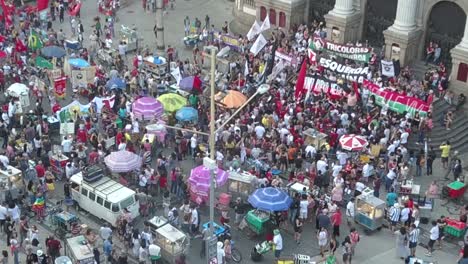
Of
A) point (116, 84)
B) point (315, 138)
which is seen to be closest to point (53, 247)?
point (315, 138)

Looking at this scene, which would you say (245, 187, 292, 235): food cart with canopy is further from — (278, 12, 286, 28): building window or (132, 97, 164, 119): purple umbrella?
(278, 12, 286, 28): building window

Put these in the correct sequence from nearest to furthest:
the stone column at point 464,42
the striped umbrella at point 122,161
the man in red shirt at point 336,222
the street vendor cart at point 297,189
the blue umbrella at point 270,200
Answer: the blue umbrella at point 270,200, the man in red shirt at point 336,222, the street vendor cart at point 297,189, the striped umbrella at point 122,161, the stone column at point 464,42

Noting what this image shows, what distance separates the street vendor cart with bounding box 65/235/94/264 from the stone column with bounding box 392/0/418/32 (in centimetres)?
2371

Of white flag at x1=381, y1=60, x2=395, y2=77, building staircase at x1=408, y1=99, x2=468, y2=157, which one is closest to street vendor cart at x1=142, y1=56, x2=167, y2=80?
white flag at x1=381, y1=60, x2=395, y2=77

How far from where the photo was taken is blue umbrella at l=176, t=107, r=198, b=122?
39.3 m

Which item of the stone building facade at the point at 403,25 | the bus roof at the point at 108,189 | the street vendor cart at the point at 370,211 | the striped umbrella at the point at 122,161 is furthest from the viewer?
the stone building facade at the point at 403,25

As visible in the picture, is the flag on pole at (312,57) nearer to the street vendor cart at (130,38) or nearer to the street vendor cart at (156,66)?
the street vendor cart at (156,66)

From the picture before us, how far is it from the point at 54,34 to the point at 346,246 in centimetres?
2941

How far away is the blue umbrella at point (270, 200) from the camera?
3111cm

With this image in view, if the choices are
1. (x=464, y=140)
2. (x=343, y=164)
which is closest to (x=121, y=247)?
(x=343, y=164)

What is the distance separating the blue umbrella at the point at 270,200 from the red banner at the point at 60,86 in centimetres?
1657

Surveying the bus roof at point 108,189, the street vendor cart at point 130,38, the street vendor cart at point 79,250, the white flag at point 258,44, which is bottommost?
the street vendor cart at point 130,38

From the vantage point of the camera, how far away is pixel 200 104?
42.2 meters

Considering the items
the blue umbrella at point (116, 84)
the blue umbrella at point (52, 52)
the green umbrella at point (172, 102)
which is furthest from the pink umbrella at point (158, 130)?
the blue umbrella at point (52, 52)
